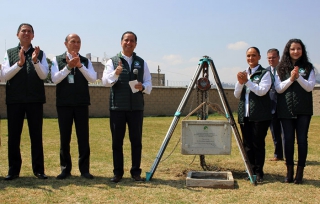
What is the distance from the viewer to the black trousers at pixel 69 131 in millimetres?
5691

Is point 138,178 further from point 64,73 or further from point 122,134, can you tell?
point 64,73

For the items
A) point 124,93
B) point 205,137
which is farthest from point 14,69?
point 205,137

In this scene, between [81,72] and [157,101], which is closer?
[81,72]

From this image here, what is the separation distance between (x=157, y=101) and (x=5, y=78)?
21.3 meters

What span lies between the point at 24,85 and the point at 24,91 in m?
0.09

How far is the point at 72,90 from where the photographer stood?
561 cm

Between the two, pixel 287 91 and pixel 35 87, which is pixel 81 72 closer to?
pixel 35 87

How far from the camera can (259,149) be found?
5719 mm

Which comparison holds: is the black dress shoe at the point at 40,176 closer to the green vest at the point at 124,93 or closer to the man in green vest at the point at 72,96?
the man in green vest at the point at 72,96

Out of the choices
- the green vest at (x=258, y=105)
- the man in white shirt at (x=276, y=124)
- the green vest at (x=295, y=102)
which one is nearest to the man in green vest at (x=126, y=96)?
the green vest at (x=258, y=105)

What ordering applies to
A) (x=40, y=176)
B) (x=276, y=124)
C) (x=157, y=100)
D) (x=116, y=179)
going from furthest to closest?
1. (x=157, y=100)
2. (x=276, y=124)
3. (x=40, y=176)
4. (x=116, y=179)

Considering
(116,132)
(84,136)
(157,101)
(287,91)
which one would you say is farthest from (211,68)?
(157,101)

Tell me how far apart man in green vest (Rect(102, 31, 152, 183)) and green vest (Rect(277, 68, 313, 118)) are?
82.6 inches

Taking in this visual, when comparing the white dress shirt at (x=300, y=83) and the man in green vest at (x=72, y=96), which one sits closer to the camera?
the white dress shirt at (x=300, y=83)
